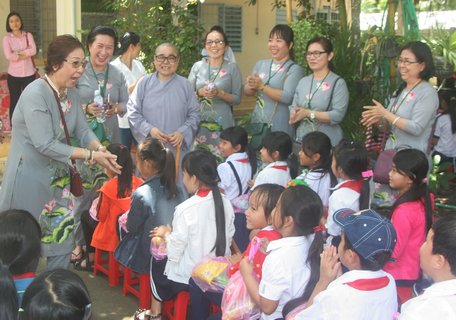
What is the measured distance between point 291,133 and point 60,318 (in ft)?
11.7

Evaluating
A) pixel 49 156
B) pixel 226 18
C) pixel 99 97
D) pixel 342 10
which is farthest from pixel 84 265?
pixel 226 18

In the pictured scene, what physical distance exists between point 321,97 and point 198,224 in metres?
1.91

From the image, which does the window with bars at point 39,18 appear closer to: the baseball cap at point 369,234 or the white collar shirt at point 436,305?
the baseball cap at point 369,234

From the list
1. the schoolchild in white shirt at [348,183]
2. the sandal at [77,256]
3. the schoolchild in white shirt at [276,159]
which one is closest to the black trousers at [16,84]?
the sandal at [77,256]

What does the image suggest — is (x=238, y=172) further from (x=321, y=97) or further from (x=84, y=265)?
(x=84, y=265)

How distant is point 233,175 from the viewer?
15.8 ft

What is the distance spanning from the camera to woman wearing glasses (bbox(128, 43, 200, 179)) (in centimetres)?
517

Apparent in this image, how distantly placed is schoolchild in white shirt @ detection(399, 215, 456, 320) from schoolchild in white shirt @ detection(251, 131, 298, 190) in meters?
2.12

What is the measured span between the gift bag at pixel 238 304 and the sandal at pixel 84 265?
7.13 ft

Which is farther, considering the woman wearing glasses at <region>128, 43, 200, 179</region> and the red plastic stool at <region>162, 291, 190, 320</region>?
the woman wearing glasses at <region>128, 43, 200, 179</region>

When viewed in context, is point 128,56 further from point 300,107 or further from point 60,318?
point 60,318

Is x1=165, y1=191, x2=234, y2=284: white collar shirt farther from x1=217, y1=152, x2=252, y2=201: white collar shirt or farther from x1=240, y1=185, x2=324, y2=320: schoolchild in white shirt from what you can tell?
x1=217, y1=152, x2=252, y2=201: white collar shirt

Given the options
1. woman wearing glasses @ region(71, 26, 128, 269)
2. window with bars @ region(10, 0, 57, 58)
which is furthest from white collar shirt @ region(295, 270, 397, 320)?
window with bars @ region(10, 0, 57, 58)

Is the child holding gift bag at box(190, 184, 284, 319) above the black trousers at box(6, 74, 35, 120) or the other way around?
the other way around
